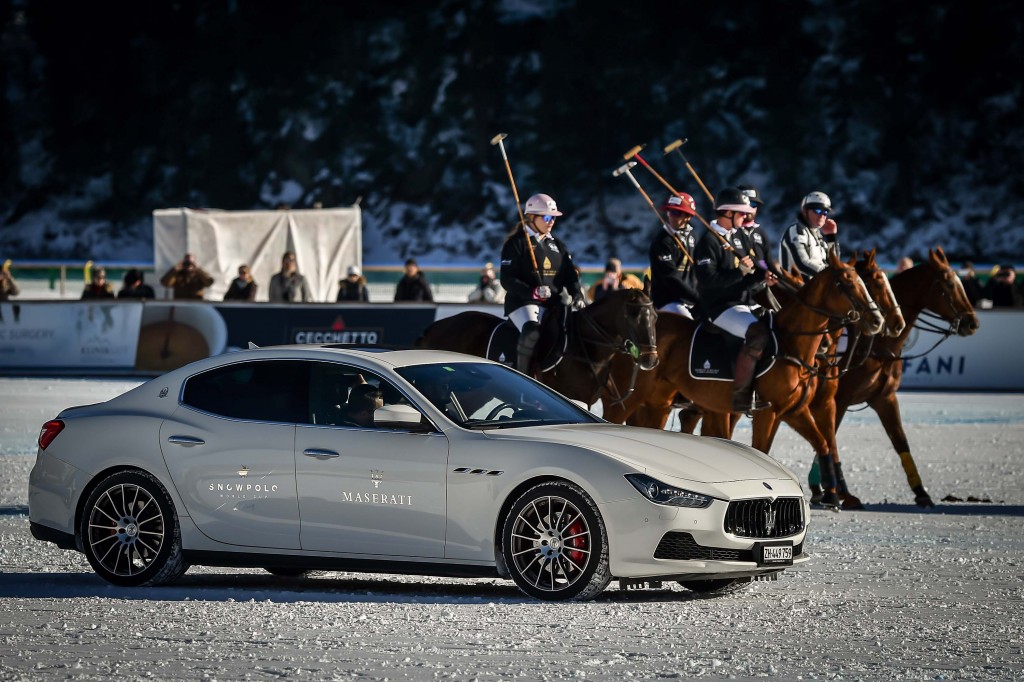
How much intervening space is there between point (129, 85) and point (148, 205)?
1047cm

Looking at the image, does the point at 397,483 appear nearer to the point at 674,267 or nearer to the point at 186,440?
the point at 186,440

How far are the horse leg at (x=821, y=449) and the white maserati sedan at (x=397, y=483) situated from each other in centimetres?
491

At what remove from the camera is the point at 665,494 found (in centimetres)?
900

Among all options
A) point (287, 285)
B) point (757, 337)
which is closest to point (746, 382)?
point (757, 337)

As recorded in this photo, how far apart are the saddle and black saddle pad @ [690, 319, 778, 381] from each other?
1.17 metres

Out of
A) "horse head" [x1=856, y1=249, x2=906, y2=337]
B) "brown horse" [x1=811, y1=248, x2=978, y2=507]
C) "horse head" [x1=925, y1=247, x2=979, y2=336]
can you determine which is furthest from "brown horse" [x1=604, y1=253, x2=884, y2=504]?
"horse head" [x1=925, y1=247, x2=979, y2=336]

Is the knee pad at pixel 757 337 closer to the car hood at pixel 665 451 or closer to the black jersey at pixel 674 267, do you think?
the black jersey at pixel 674 267

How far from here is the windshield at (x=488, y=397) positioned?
974cm

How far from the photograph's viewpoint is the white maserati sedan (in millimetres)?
9070

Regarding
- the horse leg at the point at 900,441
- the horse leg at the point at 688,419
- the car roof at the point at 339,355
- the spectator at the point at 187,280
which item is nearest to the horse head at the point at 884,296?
the horse leg at the point at 900,441

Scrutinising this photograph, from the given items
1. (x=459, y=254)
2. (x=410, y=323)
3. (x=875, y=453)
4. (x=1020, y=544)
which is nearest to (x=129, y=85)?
(x=459, y=254)

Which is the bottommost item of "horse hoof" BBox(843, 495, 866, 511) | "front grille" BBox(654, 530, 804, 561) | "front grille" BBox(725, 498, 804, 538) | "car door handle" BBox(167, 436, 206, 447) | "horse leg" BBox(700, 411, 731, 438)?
"horse hoof" BBox(843, 495, 866, 511)

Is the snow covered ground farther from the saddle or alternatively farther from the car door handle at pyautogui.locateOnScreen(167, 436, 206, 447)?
the saddle

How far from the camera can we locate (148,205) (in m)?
83.2
